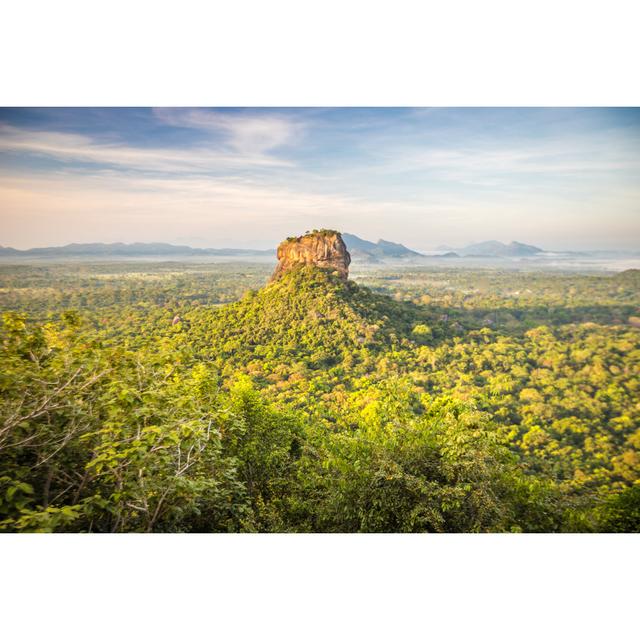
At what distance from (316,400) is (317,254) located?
3720 millimetres

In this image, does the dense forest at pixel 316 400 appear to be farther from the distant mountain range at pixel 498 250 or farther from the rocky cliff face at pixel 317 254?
the distant mountain range at pixel 498 250

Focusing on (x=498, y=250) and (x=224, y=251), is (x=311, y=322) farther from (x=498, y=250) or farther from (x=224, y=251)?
(x=498, y=250)

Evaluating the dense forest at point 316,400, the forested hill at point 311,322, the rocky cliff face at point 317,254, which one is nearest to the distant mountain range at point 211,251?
the dense forest at point 316,400

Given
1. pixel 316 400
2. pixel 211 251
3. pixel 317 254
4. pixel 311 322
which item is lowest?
pixel 316 400

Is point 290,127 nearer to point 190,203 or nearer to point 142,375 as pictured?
point 190,203

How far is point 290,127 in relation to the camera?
5.01m

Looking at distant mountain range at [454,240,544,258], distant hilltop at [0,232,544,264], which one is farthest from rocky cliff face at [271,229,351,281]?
distant mountain range at [454,240,544,258]

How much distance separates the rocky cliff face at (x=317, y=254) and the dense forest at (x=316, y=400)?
1.15 ft

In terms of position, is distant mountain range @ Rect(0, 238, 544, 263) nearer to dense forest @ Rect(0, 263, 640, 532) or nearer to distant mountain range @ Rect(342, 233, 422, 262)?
distant mountain range @ Rect(342, 233, 422, 262)

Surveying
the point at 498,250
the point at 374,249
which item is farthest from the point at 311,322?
the point at 498,250

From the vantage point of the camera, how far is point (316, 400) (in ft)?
21.2

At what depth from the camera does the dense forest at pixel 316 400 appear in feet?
9.28

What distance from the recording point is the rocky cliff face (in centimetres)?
780
